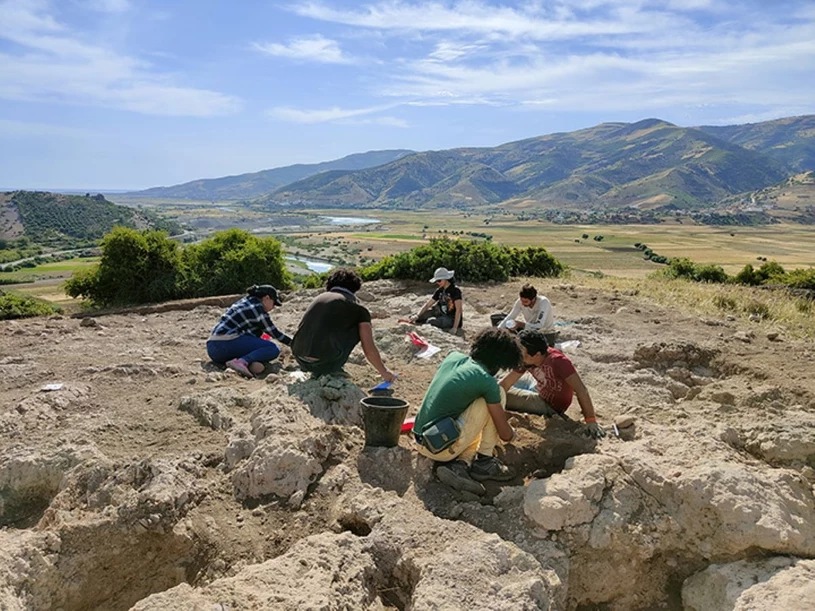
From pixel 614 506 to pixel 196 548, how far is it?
3.28 metres

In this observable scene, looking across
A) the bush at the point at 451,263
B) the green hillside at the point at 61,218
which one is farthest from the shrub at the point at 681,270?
the green hillside at the point at 61,218

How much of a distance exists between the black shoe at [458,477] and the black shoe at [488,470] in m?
0.09

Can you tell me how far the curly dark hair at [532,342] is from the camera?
219 inches

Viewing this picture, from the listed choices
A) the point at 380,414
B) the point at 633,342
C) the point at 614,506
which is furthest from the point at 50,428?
the point at 633,342

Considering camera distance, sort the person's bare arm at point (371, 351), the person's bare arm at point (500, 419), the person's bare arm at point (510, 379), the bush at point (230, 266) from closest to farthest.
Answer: the person's bare arm at point (500, 419) < the person's bare arm at point (510, 379) < the person's bare arm at point (371, 351) < the bush at point (230, 266)

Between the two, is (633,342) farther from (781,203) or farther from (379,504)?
(781,203)

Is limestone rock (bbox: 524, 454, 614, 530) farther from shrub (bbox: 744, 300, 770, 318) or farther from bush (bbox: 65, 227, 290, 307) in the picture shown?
bush (bbox: 65, 227, 290, 307)

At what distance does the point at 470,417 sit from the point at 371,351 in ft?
5.80

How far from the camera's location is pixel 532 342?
18.3 feet

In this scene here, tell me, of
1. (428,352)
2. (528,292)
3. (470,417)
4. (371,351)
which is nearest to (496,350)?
(470,417)

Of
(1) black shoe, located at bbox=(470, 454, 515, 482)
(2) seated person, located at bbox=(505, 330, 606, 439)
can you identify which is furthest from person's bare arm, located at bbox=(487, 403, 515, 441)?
(2) seated person, located at bbox=(505, 330, 606, 439)

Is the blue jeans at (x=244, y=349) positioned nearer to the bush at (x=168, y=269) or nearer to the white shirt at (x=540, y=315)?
the white shirt at (x=540, y=315)

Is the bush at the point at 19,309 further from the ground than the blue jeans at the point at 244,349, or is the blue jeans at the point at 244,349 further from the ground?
the blue jeans at the point at 244,349

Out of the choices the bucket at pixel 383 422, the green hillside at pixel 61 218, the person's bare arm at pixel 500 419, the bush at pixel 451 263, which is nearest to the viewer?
the person's bare arm at pixel 500 419
